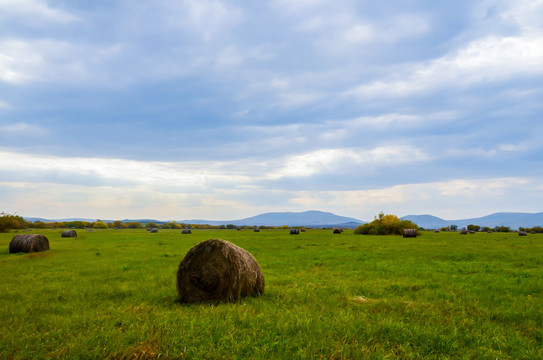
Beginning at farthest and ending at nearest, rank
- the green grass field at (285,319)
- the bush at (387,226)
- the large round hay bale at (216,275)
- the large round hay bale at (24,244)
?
the bush at (387,226) → the large round hay bale at (24,244) → the large round hay bale at (216,275) → the green grass field at (285,319)

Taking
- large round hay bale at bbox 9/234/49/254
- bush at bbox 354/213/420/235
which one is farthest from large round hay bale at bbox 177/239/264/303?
bush at bbox 354/213/420/235

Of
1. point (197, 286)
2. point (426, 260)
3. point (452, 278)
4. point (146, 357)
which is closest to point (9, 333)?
point (146, 357)

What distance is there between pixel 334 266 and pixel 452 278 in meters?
5.68

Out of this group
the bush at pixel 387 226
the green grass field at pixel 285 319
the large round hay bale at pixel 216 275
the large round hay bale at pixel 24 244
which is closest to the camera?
the green grass field at pixel 285 319

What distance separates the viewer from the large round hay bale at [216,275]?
909cm

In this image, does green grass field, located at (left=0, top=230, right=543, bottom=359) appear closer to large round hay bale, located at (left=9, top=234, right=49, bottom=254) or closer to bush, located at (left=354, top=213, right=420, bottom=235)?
large round hay bale, located at (left=9, top=234, right=49, bottom=254)

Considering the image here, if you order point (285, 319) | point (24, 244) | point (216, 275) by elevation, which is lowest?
point (24, 244)

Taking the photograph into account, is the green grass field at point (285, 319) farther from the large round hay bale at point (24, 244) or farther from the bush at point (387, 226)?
the bush at point (387, 226)

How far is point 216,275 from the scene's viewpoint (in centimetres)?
912

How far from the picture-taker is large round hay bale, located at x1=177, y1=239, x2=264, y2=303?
9.09 meters

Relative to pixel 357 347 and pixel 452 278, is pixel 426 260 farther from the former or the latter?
pixel 357 347

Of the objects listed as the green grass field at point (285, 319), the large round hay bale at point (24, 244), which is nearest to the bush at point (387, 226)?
the green grass field at point (285, 319)

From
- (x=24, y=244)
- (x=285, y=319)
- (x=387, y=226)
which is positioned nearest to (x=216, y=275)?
(x=285, y=319)

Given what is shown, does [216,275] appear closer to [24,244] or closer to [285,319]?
[285,319]
